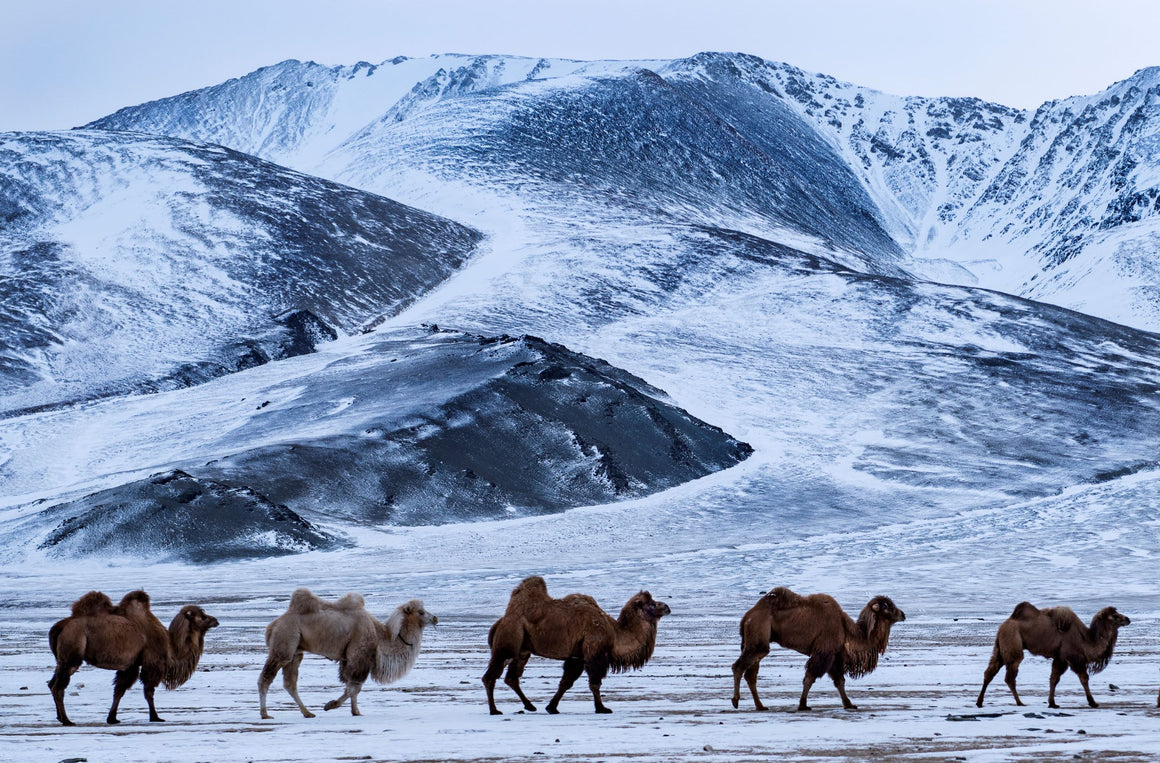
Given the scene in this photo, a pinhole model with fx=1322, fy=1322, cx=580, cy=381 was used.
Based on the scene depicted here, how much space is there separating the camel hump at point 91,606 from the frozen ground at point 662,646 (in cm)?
112

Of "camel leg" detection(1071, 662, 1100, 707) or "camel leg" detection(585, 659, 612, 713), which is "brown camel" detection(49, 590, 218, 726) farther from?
"camel leg" detection(1071, 662, 1100, 707)

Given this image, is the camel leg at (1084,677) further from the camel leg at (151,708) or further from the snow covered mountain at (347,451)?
the snow covered mountain at (347,451)

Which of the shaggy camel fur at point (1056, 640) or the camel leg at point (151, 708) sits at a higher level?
the shaggy camel fur at point (1056, 640)

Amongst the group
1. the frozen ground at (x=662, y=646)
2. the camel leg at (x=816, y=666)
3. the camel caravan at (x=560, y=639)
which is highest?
the camel caravan at (x=560, y=639)

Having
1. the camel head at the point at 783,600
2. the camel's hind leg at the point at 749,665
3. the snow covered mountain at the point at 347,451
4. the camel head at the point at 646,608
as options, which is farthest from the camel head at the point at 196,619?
the snow covered mountain at the point at 347,451

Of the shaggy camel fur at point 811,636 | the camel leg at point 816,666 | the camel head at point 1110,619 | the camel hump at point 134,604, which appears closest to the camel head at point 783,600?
the shaggy camel fur at point 811,636

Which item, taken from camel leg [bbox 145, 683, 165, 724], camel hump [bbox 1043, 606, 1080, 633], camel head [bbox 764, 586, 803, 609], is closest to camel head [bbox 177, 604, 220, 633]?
camel leg [bbox 145, 683, 165, 724]

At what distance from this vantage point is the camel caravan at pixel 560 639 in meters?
13.9

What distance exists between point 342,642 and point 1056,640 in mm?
7821

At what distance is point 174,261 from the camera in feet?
403

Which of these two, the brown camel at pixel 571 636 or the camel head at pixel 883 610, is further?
the camel head at pixel 883 610

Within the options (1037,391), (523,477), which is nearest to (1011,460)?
(1037,391)

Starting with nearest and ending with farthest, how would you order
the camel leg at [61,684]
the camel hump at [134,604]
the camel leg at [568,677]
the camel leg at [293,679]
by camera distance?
the camel leg at [61,684] < the camel hump at [134,604] < the camel leg at [293,679] < the camel leg at [568,677]

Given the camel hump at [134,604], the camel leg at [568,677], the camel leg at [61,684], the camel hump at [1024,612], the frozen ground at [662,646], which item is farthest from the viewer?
the camel hump at [1024,612]
